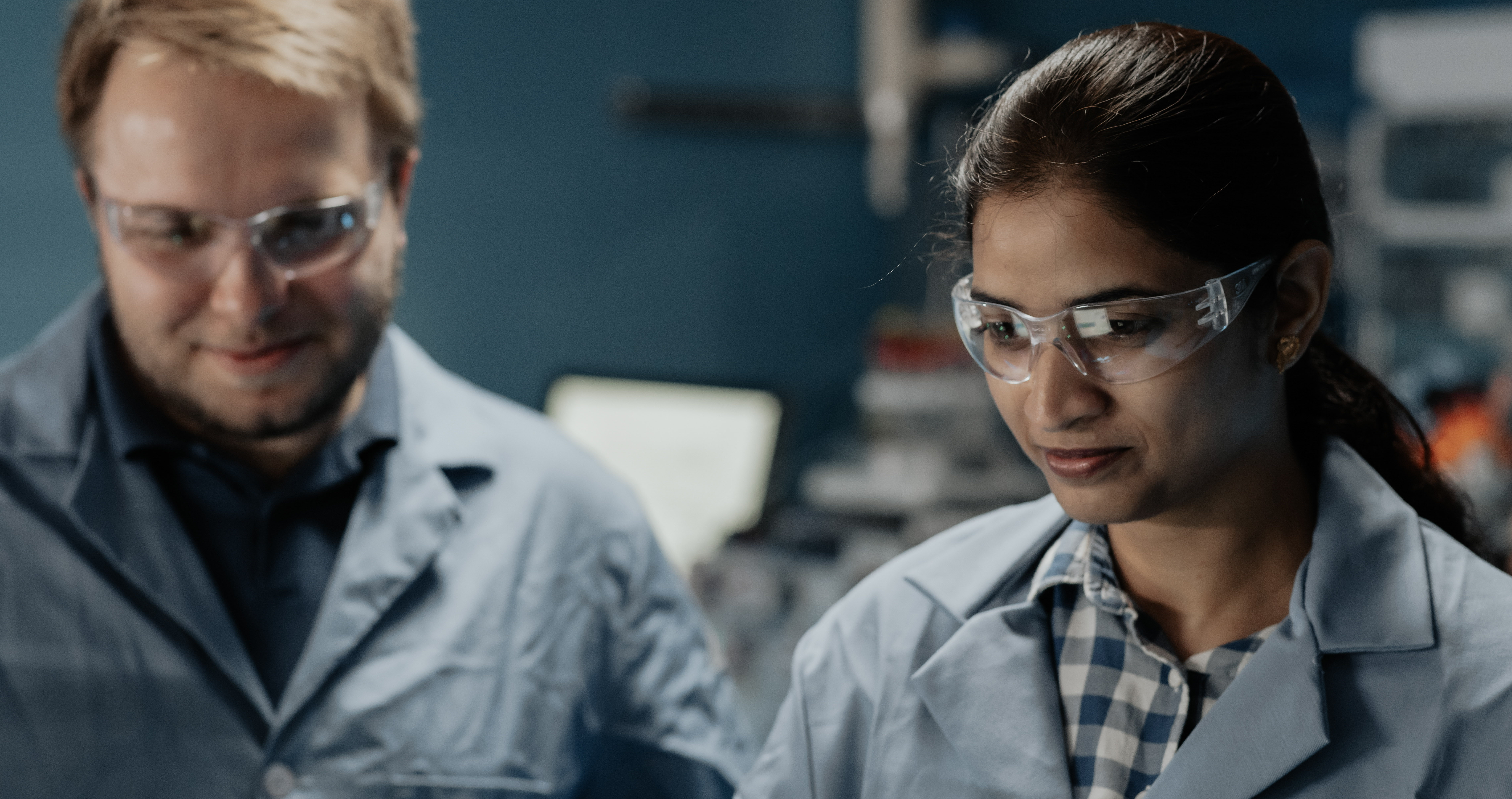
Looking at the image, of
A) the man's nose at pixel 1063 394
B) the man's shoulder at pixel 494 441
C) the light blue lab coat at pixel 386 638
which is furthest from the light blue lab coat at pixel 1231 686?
the man's shoulder at pixel 494 441

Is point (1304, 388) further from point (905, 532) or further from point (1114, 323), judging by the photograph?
point (905, 532)

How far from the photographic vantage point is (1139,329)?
0.98 m

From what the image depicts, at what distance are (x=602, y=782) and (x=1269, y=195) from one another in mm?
1016

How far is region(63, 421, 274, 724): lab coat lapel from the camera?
1356mm

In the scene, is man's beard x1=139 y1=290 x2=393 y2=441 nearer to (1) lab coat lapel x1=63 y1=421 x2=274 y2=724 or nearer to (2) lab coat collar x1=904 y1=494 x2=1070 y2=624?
(1) lab coat lapel x1=63 y1=421 x2=274 y2=724

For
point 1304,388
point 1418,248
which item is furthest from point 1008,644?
point 1418,248

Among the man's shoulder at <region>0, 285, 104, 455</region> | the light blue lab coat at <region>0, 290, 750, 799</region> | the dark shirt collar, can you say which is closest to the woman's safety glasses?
the light blue lab coat at <region>0, 290, 750, 799</region>

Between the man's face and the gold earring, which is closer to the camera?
the gold earring

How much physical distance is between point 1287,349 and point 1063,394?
0.70 ft

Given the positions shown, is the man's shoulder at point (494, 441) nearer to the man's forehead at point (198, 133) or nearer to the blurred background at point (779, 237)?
the man's forehead at point (198, 133)

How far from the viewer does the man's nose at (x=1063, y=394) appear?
0.99 meters

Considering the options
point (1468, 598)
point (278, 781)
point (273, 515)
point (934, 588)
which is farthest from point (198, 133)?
point (1468, 598)

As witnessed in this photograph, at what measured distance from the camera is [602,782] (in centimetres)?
154

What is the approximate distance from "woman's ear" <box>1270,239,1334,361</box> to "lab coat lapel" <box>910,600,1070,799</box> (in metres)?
0.33
